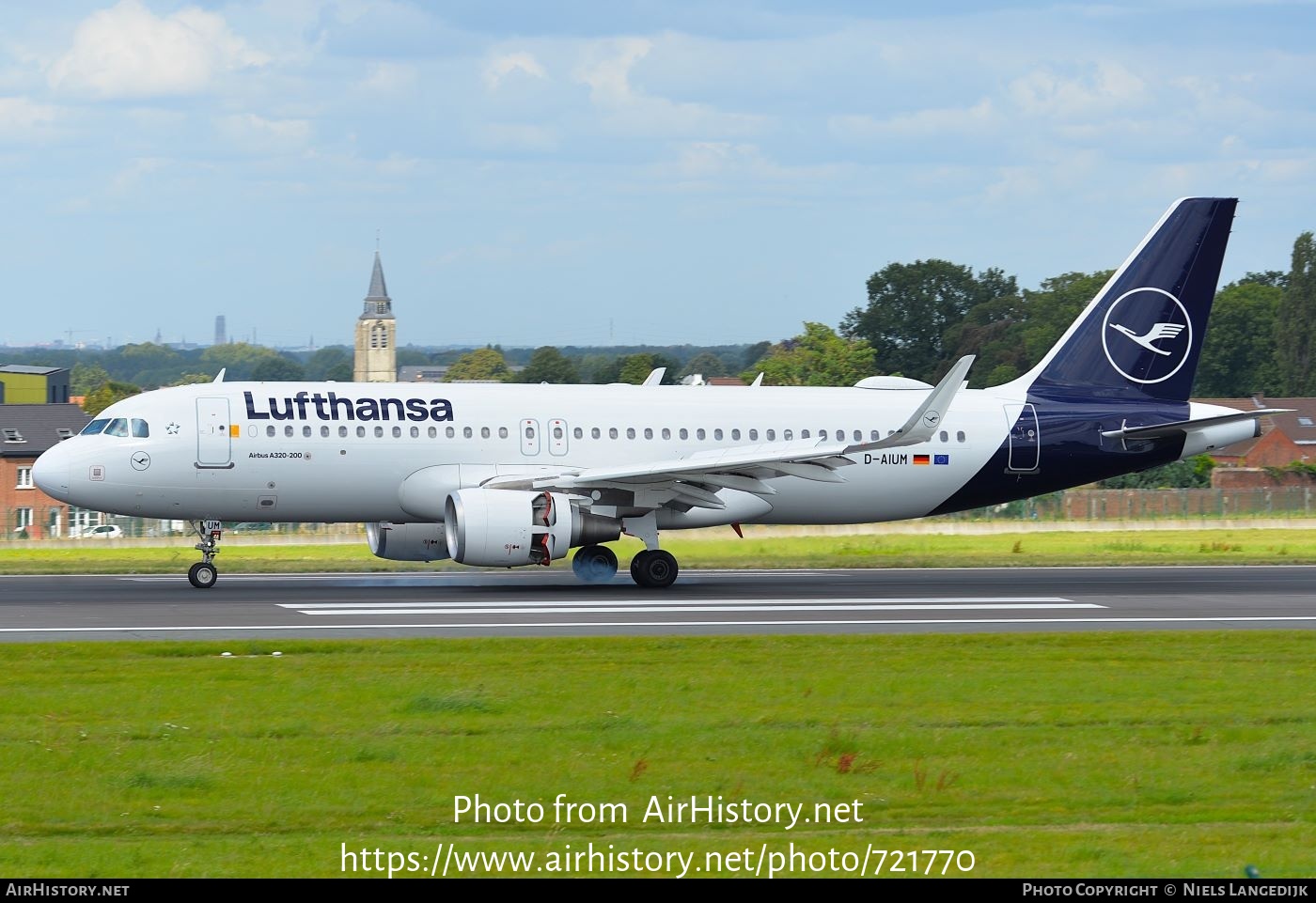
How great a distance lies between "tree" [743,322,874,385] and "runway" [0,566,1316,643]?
84.5m

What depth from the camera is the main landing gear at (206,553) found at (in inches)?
1138

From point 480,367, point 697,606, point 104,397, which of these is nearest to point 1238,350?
point 104,397

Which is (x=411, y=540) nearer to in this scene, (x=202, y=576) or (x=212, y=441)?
(x=202, y=576)

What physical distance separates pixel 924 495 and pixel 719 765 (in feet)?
65.1

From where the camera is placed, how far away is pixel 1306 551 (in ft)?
135

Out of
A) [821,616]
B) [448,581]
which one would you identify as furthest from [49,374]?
[821,616]

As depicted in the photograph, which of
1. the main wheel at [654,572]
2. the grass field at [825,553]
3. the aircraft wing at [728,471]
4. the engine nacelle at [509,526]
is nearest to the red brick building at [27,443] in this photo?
the grass field at [825,553]

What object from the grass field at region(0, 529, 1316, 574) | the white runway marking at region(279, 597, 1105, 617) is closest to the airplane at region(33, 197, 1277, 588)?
the white runway marking at region(279, 597, 1105, 617)

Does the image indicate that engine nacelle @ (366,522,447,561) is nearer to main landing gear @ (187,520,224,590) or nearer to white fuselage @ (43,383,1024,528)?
white fuselage @ (43,383,1024,528)

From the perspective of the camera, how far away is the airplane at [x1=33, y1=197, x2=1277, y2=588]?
94.2 ft

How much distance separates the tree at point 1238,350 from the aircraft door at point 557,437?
345 ft

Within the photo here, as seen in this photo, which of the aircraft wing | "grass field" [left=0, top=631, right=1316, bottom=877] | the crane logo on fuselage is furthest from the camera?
the crane logo on fuselage

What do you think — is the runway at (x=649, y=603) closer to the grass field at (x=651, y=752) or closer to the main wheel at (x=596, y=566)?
the main wheel at (x=596, y=566)

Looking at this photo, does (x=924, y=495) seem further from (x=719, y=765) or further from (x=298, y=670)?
(x=719, y=765)
